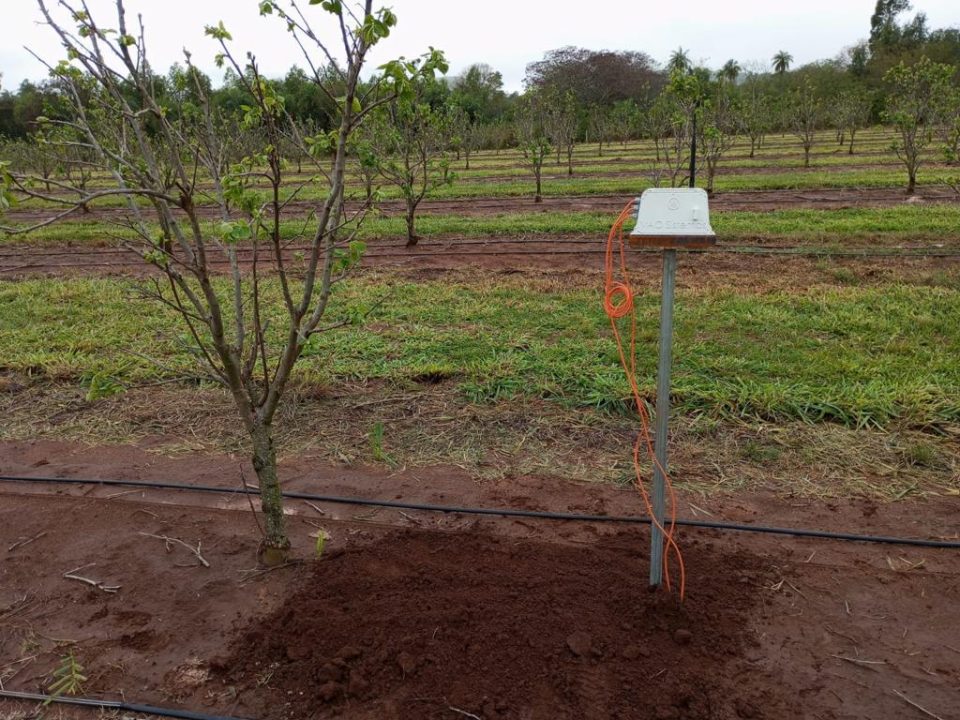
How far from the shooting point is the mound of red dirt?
2434mm

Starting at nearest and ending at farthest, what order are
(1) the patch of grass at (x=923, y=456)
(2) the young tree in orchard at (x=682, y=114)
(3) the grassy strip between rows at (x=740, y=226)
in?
(1) the patch of grass at (x=923, y=456) → (3) the grassy strip between rows at (x=740, y=226) → (2) the young tree in orchard at (x=682, y=114)

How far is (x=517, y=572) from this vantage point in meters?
3.10

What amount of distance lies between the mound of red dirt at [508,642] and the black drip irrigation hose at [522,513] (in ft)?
0.77

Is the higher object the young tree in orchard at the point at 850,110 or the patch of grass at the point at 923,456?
the young tree in orchard at the point at 850,110

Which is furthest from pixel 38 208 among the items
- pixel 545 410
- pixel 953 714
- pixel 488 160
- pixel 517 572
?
pixel 953 714

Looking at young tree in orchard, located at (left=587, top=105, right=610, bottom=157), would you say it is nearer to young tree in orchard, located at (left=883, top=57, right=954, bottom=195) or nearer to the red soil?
young tree in orchard, located at (left=883, top=57, right=954, bottom=195)

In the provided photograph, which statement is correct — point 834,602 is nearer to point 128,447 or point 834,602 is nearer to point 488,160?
point 128,447

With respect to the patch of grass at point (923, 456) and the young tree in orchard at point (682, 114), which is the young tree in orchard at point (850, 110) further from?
the patch of grass at point (923, 456)

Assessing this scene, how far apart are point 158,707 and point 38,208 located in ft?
65.5

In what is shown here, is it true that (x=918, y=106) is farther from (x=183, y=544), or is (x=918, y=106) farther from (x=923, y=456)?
(x=183, y=544)

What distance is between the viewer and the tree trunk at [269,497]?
307 cm

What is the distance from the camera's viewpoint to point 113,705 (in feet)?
8.29

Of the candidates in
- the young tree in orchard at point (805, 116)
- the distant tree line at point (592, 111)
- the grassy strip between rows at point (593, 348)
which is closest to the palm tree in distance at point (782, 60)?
the distant tree line at point (592, 111)

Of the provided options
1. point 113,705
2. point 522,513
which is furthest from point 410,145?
point 113,705
